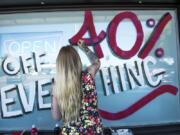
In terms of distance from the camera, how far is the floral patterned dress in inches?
138

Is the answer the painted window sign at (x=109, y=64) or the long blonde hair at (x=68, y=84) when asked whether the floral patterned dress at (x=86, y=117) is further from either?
the painted window sign at (x=109, y=64)

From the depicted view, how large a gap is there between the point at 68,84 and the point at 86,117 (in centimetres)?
33

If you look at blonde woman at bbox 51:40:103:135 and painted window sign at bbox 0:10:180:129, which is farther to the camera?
painted window sign at bbox 0:10:180:129

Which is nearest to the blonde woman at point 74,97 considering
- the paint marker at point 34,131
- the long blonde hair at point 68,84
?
the long blonde hair at point 68,84

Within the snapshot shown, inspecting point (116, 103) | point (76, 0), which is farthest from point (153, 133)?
point (76, 0)

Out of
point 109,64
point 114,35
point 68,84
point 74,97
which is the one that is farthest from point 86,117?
point 114,35

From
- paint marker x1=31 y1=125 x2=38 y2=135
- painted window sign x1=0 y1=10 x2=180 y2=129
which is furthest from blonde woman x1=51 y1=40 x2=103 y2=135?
painted window sign x1=0 y1=10 x2=180 y2=129

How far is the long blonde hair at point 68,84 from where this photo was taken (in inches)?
135

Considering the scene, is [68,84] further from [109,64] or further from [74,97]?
[109,64]

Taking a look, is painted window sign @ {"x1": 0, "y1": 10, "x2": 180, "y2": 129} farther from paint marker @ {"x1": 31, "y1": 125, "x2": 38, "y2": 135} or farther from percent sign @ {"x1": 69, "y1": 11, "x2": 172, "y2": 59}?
paint marker @ {"x1": 31, "y1": 125, "x2": 38, "y2": 135}

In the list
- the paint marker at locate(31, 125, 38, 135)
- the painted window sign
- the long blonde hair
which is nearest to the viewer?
the long blonde hair

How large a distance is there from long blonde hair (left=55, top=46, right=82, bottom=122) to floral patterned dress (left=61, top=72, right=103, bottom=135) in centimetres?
5

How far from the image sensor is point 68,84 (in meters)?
3.44

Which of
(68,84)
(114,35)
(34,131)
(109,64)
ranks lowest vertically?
(34,131)
